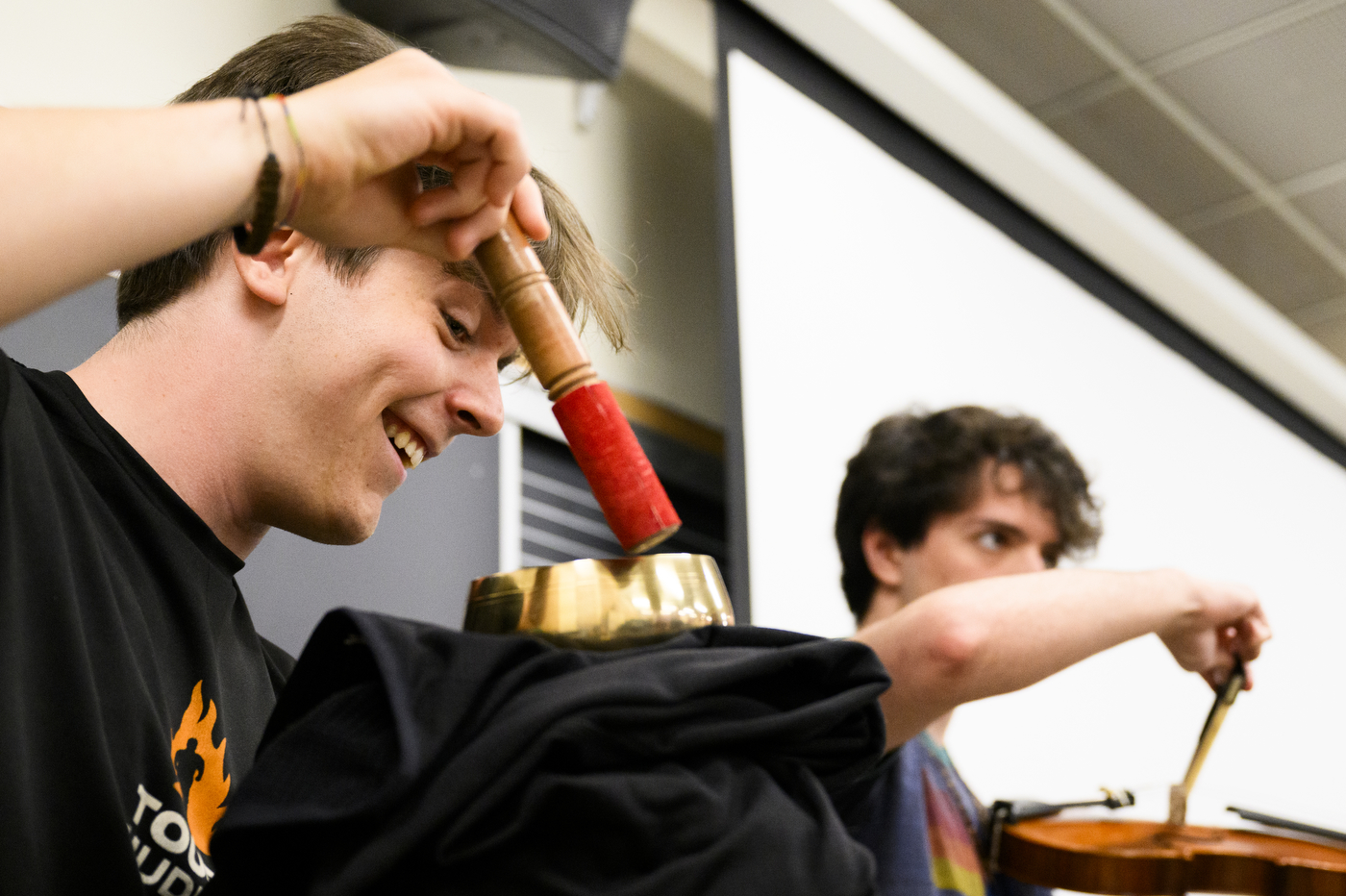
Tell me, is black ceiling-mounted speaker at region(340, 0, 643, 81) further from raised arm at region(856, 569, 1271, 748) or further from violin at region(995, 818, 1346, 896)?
violin at region(995, 818, 1346, 896)

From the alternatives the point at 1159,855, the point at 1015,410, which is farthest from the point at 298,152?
the point at 1015,410

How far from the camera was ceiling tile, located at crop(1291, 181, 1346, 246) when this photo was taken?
310 centimetres

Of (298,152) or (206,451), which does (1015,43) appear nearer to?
(206,451)

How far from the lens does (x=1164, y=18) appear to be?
2.49 metres

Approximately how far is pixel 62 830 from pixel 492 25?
135cm

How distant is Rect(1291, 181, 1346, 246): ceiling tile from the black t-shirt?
3078 millimetres

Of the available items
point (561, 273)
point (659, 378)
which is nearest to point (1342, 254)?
point (659, 378)

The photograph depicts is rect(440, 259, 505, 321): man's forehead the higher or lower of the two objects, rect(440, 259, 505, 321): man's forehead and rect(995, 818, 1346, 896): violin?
the higher

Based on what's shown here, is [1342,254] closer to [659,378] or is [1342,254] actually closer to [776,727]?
[659,378]

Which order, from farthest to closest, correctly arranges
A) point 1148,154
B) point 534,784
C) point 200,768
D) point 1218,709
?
1. point 1148,154
2. point 1218,709
3. point 200,768
4. point 534,784

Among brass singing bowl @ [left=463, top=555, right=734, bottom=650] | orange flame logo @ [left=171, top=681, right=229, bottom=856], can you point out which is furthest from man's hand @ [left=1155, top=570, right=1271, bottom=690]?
orange flame logo @ [left=171, top=681, right=229, bottom=856]

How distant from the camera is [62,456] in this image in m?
0.65

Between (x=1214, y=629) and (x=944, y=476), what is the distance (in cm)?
39

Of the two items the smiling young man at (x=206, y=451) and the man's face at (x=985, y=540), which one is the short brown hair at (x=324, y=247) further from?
the man's face at (x=985, y=540)
